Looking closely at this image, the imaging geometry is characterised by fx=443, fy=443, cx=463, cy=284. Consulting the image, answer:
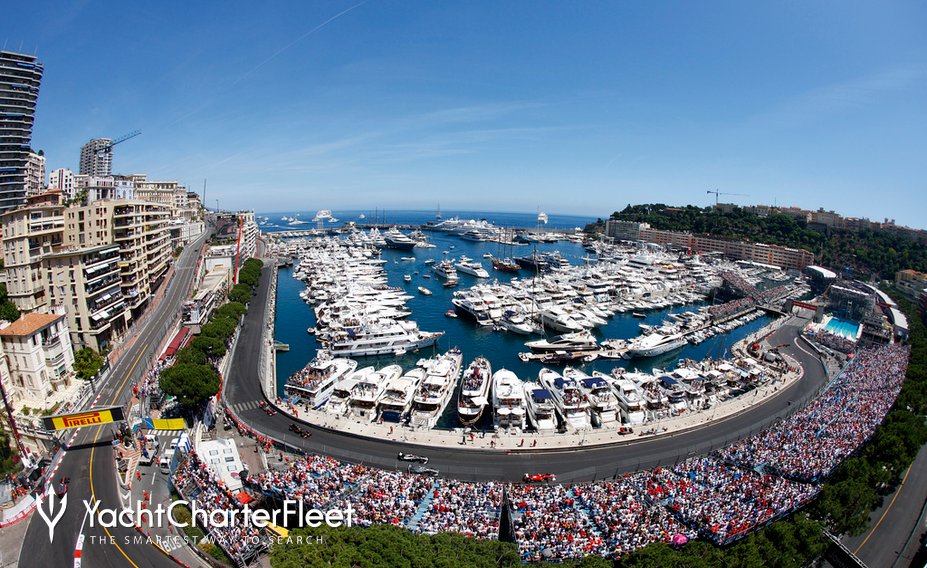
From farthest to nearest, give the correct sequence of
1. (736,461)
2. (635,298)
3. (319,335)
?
(635,298)
(319,335)
(736,461)

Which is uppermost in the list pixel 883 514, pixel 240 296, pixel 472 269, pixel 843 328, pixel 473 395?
pixel 472 269

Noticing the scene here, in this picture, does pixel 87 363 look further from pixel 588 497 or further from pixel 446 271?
pixel 446 271

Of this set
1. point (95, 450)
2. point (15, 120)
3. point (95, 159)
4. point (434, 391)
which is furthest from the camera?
point (95, 159)

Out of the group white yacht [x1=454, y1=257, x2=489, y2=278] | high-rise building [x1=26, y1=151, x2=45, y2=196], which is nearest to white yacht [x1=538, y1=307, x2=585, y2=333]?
white yacht [x1=454, y1=257, x2=489, y2=278]

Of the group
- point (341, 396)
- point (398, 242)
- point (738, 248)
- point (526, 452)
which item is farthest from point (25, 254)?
point (738, 248)

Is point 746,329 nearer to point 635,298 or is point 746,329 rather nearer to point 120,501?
point 635,298

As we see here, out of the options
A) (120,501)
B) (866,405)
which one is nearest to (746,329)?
(866,405)

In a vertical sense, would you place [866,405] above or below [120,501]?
above

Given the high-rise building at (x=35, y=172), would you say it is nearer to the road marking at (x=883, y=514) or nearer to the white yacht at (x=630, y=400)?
the white yacht at (x=630, y=400)
